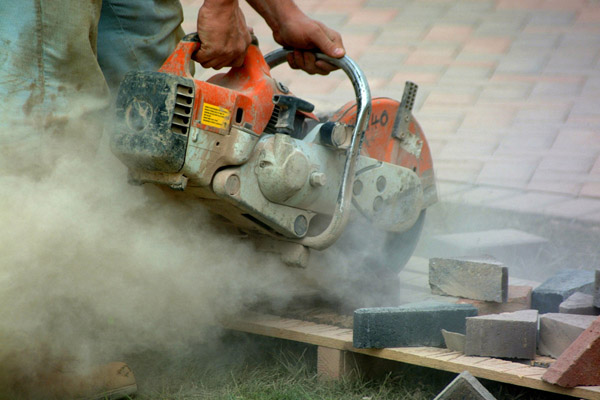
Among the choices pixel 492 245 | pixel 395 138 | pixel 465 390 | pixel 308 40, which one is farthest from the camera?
pixel 492 245

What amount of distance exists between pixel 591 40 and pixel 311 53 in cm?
410

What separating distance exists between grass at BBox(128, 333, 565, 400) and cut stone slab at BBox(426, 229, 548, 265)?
5.03ft

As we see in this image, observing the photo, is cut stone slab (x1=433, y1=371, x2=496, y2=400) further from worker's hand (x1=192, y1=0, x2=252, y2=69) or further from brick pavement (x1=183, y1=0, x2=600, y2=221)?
brick pavement (x1=183, y1=0, x2=600, y2=221)

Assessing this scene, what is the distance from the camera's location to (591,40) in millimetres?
5961

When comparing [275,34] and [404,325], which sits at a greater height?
[275,34]

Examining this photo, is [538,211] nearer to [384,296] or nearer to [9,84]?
[384,296]

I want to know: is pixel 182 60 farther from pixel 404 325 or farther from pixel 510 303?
pixel 510 303

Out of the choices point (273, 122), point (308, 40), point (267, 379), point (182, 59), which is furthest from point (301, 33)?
point (267, 379)

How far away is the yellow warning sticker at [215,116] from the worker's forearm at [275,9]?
2.13 ft

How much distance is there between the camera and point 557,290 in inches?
110

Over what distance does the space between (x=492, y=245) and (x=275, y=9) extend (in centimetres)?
193

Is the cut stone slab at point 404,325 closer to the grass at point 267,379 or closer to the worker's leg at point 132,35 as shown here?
the grass at point 267,379

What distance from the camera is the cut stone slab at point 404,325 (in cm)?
225

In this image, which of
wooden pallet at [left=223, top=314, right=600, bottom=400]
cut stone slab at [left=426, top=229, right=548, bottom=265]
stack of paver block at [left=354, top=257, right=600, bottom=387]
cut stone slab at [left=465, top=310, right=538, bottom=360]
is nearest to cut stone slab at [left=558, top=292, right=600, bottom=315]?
stack of paver block at [left=354, top=257, right=600, bottom=387]
